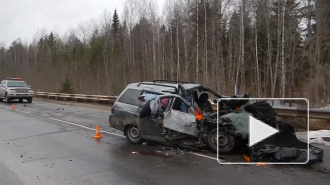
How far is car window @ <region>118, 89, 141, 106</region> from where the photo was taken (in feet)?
28.7

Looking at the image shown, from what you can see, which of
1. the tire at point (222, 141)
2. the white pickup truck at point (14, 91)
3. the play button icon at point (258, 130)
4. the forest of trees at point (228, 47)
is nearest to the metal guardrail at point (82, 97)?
the white pickup truck at point (14, 91)

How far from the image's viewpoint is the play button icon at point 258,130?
668 centimetres

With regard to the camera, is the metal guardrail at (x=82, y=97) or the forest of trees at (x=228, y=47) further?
the forest of trees at (x=228, y=47)

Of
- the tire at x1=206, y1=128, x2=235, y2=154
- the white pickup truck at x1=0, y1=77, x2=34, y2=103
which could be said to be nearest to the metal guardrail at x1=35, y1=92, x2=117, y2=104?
the white pickup truck at x1=0, y1=77, x2=34, y2=103

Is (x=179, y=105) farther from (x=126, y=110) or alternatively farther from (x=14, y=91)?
(x=14, y=91)

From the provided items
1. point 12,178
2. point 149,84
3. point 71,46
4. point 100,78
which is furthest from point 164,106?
point 71,46

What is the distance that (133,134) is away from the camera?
860 centimetres

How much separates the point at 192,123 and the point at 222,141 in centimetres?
81

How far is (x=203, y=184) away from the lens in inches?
205

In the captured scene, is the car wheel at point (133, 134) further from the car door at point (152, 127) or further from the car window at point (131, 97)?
the car window at point (131, 97)

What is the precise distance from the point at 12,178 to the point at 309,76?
3317 cm

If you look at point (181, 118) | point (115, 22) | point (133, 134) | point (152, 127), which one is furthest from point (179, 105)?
point (115, 22)

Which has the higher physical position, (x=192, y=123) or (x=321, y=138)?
(x=192, y=123)

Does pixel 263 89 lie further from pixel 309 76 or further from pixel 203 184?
pixel 203 184
